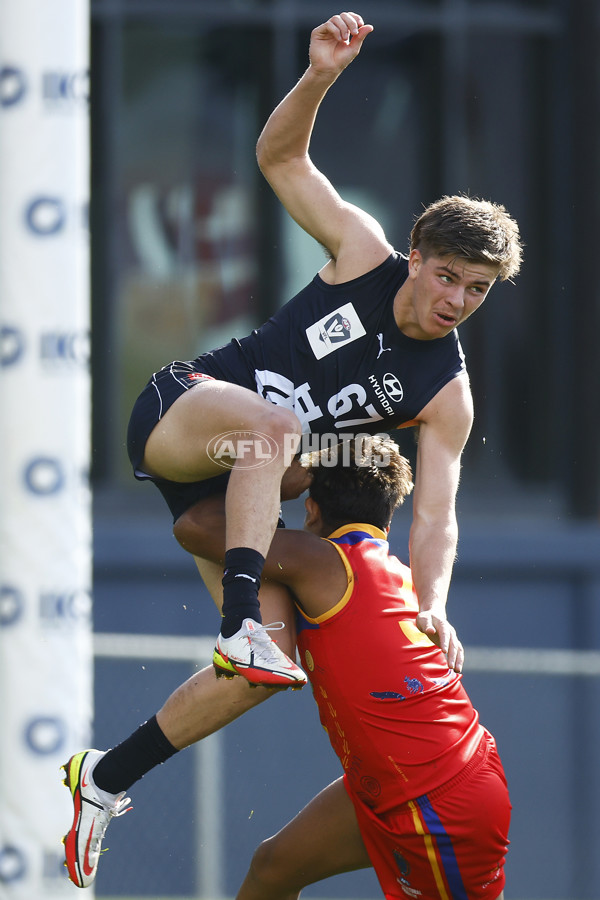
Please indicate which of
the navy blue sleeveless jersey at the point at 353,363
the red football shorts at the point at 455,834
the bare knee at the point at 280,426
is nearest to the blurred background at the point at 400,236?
the red football shorts at the point at 455,834

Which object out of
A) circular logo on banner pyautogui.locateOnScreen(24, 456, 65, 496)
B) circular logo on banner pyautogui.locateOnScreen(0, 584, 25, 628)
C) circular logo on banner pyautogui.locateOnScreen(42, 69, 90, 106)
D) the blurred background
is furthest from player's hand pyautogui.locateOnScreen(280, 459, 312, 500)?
the blurred background

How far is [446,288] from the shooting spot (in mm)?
3914

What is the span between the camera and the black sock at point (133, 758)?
161 inches

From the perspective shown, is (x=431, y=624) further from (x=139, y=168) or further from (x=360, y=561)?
(x=139, y=168)

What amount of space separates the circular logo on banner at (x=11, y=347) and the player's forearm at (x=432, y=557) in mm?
1497

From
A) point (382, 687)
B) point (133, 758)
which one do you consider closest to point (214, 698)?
point (133, 758)

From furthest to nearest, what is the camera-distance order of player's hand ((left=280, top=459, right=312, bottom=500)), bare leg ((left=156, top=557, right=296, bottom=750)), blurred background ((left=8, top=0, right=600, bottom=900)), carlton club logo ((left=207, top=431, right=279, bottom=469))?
blurred background ((left=8, top=0, right=600, bottom=900)), player's hand ((left=280, top=459, right=312, bottom=500)), bare leg ((left=156, top=557, right=296, bottom=750)), carlton club logo ((left=207, top=431, right=279, bottom=469))

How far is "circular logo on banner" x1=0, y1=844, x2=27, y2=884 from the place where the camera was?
4453 millimetres

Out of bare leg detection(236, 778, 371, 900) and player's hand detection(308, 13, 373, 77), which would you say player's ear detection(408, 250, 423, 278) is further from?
bare leg detection(236, 778, 371, 900)

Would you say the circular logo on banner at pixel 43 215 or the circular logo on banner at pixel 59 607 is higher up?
the circular logo on banner at pixel 43 215

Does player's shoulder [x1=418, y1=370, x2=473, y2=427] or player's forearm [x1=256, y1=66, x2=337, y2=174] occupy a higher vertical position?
player's forearm [x1=256, y1=66, x2=337, y2=174]

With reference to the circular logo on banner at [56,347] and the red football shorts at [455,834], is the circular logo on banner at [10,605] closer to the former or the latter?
the circular logo on banner at [56,347]

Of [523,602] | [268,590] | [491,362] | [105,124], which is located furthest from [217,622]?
[268,590]

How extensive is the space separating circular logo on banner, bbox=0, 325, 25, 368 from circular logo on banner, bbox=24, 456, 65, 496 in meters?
0.35
